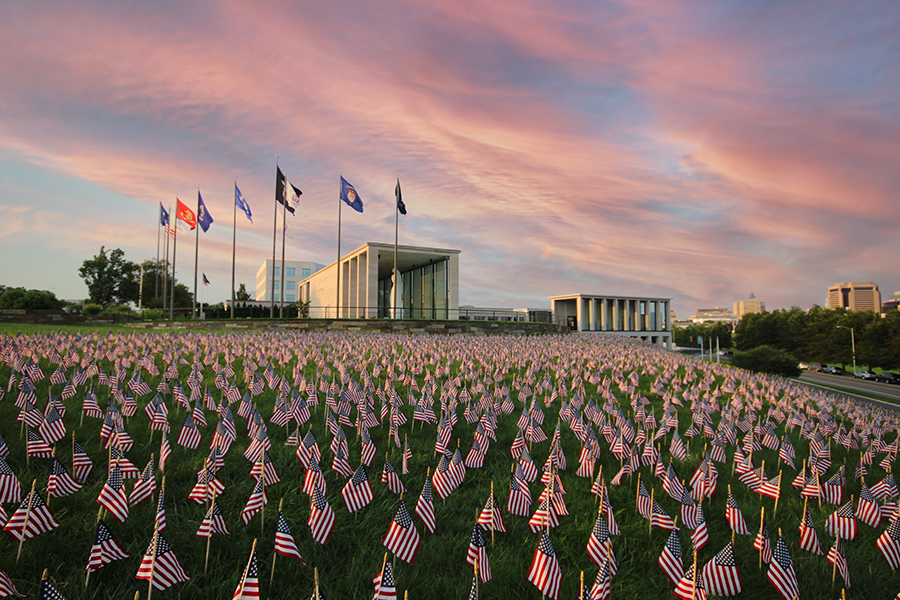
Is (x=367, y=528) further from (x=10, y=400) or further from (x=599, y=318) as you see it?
(x=599, y=318)

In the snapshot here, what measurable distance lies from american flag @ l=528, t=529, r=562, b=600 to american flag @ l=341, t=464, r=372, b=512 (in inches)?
73.2

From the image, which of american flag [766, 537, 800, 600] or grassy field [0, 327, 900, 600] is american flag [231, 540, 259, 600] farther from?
american flag [766, 537, 800, 600]

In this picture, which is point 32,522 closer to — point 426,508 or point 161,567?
point 161,567

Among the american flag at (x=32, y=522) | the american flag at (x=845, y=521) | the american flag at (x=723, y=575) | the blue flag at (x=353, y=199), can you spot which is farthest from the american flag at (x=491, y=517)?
the blue flag at (x=353, y=199)

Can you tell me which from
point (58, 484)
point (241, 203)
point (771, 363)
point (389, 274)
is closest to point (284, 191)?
point (241, 203)

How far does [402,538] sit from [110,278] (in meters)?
87.7

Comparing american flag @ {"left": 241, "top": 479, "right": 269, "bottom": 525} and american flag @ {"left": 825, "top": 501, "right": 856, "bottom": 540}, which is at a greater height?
american flag @ {"left": 241, "top": 479, "right": 269, "bottom": 525}

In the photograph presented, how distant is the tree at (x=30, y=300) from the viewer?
32719mm

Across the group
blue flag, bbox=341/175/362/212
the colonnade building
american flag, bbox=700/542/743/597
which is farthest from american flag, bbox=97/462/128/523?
the colonnade building

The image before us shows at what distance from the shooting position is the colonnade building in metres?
89.8

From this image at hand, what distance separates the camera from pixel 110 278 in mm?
73812

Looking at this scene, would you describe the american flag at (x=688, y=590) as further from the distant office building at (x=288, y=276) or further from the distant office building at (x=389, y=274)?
the distant office building at (x=288, y=276)

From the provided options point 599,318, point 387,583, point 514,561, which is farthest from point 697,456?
point 599,318

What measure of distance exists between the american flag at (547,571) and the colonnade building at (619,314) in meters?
87.2
